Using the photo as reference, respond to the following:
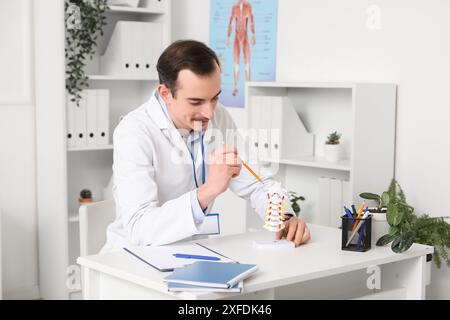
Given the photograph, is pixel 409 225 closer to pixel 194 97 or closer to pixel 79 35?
pixel 194 97

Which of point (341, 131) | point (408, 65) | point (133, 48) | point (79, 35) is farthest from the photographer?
point (133, 48)

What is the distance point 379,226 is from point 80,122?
2.22m

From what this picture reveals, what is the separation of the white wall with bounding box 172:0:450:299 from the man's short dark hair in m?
1.18

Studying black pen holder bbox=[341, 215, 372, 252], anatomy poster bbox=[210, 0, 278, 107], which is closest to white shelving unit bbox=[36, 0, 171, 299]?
anatomy poster bbox=[210, 0, 278, 107]

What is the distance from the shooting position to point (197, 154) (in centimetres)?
256

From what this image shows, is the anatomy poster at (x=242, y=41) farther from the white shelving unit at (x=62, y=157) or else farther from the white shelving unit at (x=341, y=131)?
the white shelving unit at (x=62, y=157)

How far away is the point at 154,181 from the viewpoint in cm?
236

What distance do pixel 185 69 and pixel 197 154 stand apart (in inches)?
14.4

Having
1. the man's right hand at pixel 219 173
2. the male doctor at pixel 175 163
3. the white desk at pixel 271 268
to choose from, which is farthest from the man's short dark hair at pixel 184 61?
the white desk at pixel 271 268

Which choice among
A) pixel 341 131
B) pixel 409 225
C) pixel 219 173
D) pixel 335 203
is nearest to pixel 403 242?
pixel 409 225

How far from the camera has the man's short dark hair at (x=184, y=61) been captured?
2.31 meters

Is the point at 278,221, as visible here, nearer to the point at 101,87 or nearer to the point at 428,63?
the point at 428,63

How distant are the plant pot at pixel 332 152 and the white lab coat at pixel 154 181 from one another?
806mm
